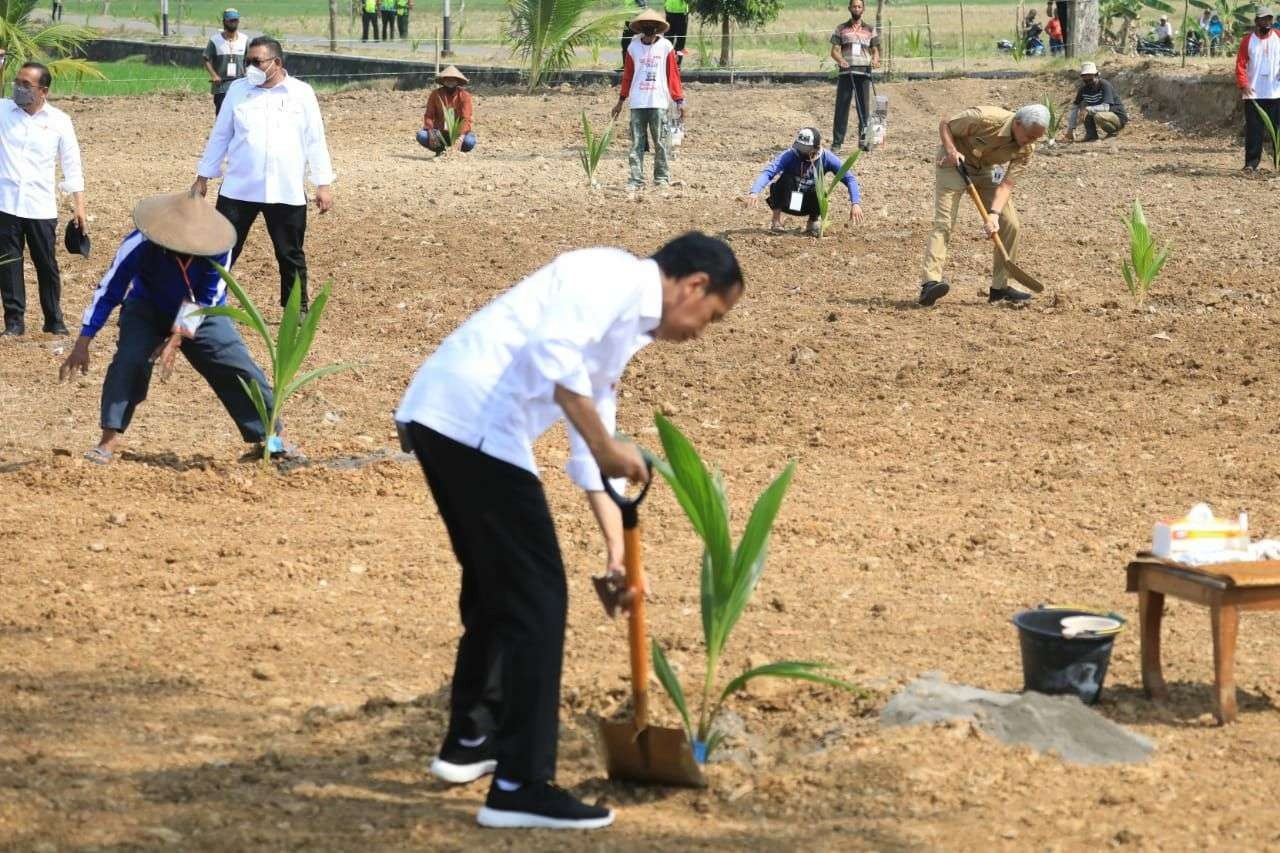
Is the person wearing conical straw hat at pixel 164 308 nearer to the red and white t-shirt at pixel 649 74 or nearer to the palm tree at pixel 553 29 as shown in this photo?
the red and white t-shirt at pixel 649 74

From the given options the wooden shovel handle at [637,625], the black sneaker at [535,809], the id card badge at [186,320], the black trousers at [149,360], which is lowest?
the black sneaker at [535,809]

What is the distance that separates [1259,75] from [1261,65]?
9cm

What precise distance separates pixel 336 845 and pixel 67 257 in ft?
29.5

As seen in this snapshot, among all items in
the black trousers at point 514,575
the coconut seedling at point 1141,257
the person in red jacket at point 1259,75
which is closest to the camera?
the black trousers at point 514,575

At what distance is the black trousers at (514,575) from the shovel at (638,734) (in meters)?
0.16

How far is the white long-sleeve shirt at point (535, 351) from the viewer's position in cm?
368

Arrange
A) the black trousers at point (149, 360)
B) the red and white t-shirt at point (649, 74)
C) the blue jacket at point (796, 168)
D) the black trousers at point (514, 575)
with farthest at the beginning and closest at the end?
the red and white t-shirt at point (649, 74), the blue jacket at point (796, 168), the black trousers at point (149, 360), the black trousers at point (514, 575)

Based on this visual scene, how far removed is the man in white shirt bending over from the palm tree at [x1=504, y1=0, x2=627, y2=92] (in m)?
12.6

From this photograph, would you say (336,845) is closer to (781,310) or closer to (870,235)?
(781,310)

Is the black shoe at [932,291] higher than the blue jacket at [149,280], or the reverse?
the blue jacket at [149,280]

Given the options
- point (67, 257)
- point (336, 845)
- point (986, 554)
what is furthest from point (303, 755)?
point (67, 257)

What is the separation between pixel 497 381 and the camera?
380cm

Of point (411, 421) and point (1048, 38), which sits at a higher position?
point (1048, 38)

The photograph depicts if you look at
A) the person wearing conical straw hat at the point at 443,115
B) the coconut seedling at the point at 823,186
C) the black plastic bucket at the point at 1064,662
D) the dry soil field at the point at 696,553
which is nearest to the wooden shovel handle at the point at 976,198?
the dry soil field at the point at 696,553
